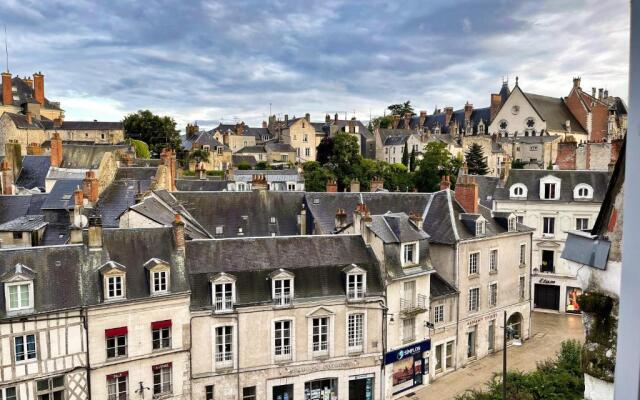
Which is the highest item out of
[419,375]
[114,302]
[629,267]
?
[629,267]

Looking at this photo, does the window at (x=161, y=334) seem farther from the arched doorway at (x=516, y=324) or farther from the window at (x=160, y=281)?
the arched doorway at (x=516, y=324)

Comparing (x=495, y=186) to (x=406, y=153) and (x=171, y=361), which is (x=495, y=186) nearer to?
(x=171, y=361)

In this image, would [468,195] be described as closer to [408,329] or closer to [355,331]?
[408,329]

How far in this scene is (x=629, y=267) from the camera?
1325 mm

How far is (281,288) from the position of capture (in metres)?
14.4

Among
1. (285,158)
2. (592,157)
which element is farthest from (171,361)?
(285,158)

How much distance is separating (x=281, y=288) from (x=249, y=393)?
10.3 ft

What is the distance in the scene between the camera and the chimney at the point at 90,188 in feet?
65.0

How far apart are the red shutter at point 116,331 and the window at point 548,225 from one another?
19.6 metres

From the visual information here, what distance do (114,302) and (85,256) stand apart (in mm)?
1639

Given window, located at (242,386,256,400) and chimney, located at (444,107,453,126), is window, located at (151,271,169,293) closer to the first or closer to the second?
window, located at (242,386,256,400)

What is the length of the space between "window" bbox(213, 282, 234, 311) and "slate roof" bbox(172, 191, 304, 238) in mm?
7681

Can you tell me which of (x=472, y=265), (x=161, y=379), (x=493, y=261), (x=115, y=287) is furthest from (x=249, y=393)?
(x=493, y=261)

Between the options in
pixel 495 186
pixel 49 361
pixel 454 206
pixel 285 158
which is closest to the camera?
pixel 49 361
